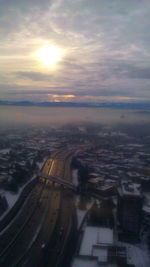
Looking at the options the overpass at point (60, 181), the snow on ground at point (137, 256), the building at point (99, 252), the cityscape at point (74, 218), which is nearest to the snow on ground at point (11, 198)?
the cityscape at point (74, 218)

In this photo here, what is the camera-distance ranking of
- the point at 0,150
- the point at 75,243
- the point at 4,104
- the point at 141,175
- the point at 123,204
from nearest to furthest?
the point at 75,243, the point at 123,204, the point at 141,175, the point at 0,150, the point at 4,104

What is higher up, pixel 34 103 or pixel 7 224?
pixel 34 103

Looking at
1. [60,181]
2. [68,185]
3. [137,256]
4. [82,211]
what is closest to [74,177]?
[60,181]

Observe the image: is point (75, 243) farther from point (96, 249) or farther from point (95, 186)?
point (95, 186)

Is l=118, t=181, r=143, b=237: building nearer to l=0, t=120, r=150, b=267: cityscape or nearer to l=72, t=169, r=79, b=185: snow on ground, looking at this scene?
l=0, t=120, r=150, b=267: cityscape

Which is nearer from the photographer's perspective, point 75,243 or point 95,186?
point 75,243

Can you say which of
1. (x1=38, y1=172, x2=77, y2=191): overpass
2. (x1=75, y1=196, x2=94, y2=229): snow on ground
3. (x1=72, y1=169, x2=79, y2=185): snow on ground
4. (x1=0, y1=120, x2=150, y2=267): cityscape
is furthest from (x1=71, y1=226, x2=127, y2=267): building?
(x1=72, y1=169, x2=79, y2=185): snow on ground

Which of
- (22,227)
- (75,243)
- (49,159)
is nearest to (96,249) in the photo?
(75,243)

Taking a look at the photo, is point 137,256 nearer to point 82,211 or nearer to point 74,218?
point 74,218
